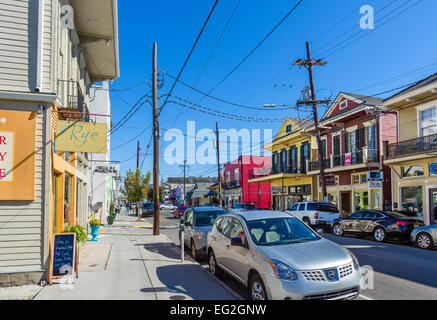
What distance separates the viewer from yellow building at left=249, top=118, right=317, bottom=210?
110 ft

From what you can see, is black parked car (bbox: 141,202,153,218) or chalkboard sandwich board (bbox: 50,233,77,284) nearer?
chalkboard sandwich board (bbox: 50,233,77,284)

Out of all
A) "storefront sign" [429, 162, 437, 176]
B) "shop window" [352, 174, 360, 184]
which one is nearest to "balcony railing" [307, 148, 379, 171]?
"shop window" [352, 174, 360, 184]

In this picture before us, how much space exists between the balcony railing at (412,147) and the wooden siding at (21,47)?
61.0 ft

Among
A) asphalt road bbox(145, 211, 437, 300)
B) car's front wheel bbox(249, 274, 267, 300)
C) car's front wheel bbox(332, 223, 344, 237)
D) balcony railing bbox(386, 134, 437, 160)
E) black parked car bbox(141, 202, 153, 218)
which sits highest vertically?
balcony railing bbox(386, 134, 437, 160)

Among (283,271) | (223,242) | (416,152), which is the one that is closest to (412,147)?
(416,152)

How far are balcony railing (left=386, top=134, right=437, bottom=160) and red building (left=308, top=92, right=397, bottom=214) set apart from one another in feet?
5.13

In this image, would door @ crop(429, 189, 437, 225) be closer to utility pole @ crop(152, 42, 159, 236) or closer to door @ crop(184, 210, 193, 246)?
door @ crop(184, 210, 193, 246)

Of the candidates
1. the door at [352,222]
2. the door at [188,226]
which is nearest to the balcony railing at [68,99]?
the door at [188,226]

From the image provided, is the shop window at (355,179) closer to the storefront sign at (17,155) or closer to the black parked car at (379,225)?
the black parked car at (379,225)

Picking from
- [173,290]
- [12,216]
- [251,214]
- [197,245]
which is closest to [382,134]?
[197,245]

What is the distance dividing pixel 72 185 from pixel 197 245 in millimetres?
5385

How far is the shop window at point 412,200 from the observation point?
68.9 feet
